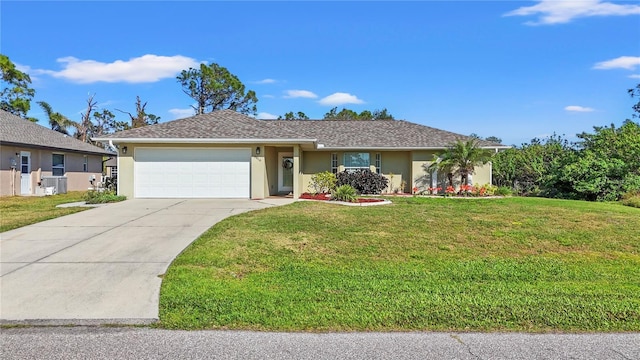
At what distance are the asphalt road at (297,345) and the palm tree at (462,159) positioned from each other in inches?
627

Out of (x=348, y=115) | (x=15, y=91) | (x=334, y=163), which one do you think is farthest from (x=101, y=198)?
(x=348, y=115)

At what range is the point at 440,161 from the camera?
20438 millimetres

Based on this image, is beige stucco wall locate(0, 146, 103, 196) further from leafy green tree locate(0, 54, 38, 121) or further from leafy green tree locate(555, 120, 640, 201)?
leafy green tree locate(555, 120, 640, 201)

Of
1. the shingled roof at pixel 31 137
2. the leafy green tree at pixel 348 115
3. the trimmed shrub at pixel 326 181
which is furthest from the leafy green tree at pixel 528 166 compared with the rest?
the leafy green tree at pixel 348 115

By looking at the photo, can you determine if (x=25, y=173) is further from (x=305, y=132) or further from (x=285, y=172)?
(x=305, y=132)

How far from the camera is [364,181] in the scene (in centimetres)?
1998

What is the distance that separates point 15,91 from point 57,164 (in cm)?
1607

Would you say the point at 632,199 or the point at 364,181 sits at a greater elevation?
the point at 364,181

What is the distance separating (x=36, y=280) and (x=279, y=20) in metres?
11.3

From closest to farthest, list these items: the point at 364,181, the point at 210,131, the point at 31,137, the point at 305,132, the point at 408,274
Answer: the point at 408,274 → the point at 210,131 → the point at 364,181 → the point at 31,137 → the point at 305,132

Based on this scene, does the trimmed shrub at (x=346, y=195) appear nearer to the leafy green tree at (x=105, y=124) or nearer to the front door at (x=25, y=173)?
the front door at (x=25, y=173)

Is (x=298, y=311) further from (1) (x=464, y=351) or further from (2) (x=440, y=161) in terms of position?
(2) (x=440, y=161)

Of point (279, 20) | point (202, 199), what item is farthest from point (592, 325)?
point (202, 199)

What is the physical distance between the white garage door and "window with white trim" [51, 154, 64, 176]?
33.4ft
